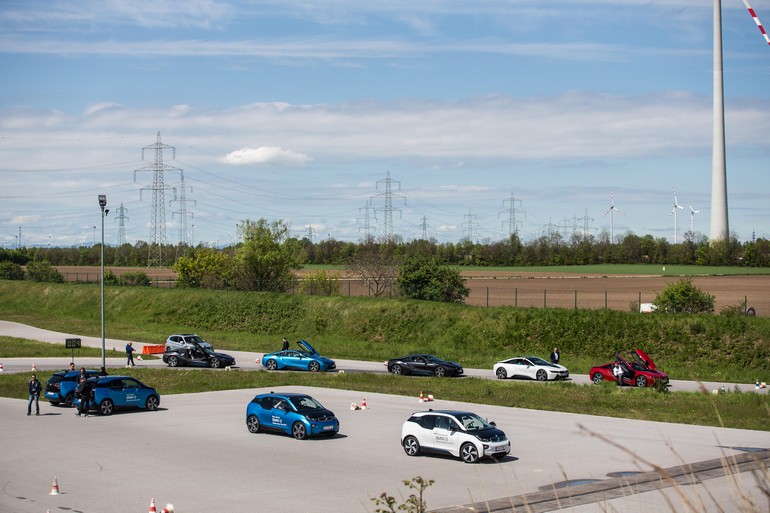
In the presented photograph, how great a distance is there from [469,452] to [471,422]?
938mm

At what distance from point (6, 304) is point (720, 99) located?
109029 mm

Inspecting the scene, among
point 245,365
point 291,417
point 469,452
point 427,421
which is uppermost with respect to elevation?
point 427,421

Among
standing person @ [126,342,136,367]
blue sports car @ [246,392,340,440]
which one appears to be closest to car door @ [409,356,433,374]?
standing person @ [126,342,136,367]

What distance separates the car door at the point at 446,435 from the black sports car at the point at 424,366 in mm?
22625

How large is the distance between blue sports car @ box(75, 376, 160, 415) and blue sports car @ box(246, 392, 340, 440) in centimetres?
722

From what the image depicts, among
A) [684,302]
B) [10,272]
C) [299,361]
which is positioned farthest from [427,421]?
[10,272]

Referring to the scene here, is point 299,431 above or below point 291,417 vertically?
below

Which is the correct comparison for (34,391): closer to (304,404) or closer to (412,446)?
(304,404)

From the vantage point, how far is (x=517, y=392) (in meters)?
39.5

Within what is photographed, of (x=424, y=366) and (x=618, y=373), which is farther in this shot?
(x=424, y=366)

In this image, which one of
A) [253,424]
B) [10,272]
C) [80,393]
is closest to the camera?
[253,424]

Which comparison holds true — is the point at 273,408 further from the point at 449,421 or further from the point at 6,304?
the point at 6,304

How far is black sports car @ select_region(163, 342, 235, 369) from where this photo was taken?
52.4 meters

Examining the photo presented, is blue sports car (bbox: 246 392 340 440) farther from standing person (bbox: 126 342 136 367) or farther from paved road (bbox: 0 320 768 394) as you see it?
standing person (bbox: 126 342 136 367)
